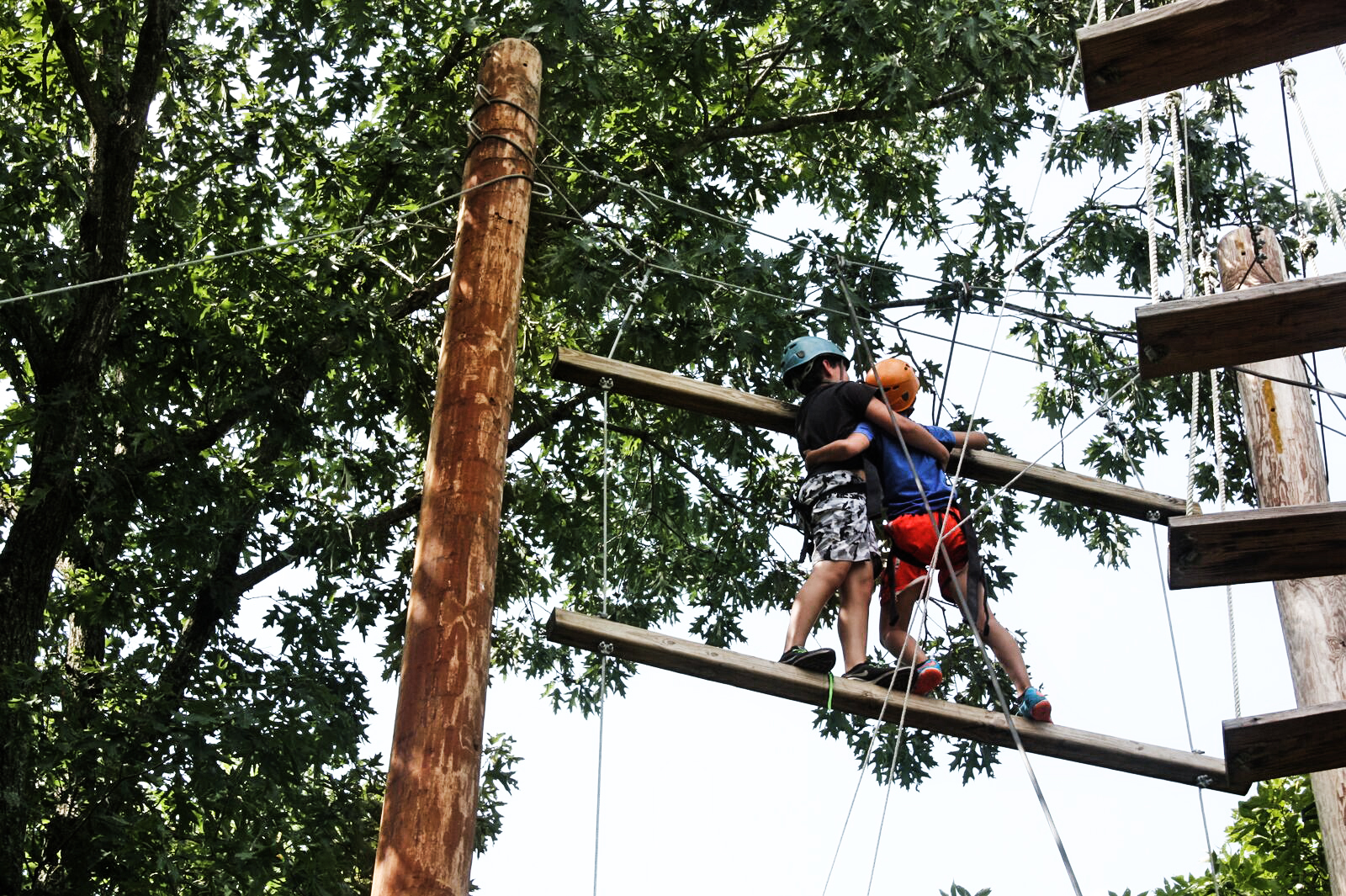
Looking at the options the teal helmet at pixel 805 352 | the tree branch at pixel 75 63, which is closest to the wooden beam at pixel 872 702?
the teal helmet at pixel 805 352

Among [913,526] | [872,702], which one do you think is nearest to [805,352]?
[913,526]

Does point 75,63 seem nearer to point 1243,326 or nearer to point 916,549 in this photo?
point 916,549

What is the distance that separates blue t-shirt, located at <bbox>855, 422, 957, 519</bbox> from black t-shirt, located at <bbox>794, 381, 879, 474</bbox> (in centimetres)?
6

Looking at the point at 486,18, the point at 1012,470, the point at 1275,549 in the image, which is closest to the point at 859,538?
the point at 1012,470

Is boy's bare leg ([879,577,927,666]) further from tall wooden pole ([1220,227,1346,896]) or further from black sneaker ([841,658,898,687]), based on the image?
tall wooden pole ([1220,227,1346,896])

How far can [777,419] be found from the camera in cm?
620

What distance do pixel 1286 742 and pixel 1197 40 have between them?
6.17 feet

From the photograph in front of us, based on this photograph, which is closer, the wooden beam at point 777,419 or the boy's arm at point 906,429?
the wooden beam at point 777,419

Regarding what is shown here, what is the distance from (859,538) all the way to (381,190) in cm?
530

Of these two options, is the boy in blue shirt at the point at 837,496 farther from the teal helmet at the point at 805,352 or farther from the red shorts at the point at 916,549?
the red shorts at the point at 916,549

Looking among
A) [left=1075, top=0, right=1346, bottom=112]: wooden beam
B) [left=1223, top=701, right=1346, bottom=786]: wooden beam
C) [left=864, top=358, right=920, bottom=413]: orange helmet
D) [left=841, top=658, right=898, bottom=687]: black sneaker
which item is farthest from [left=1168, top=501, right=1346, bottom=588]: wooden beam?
[left=864, top=358, right=920, bottom=413]: orange helmet

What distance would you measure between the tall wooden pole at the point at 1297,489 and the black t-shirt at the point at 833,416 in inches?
64.2

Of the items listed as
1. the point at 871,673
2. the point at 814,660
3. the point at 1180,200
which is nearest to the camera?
the point at 814,660

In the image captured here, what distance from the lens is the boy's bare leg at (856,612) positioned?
5.83 m
